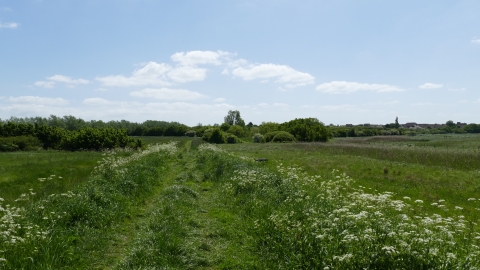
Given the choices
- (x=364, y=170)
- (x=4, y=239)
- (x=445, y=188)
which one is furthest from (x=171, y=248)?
(x=364, y=170)

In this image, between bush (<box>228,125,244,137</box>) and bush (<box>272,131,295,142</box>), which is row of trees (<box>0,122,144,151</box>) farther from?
bush (<box>228,125,244,137</box>)

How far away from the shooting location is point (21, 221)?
7.18 metres

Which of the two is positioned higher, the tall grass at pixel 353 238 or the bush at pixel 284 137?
the bush at pixel 284 137

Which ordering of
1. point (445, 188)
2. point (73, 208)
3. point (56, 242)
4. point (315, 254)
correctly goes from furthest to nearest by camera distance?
point (445, 188)
point (73, 208)
point (56, 242)
point (315, 254)

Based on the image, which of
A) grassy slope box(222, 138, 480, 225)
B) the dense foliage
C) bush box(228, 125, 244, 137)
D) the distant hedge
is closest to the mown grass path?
grassy slope box(222, 138, 480, 225)

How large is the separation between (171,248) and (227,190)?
573 cm

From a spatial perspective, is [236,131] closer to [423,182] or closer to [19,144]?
[19,144]

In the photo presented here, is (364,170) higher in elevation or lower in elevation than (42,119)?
lower

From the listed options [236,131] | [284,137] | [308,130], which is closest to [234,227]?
[284,137]

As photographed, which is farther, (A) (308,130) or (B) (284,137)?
(A) (308,130)

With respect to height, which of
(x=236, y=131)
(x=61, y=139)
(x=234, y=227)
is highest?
(x=236, y=131)

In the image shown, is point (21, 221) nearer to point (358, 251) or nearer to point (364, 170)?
point (358, 251)

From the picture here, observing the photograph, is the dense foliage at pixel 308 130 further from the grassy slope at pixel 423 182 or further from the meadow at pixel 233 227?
the meadow at pixel 233 227

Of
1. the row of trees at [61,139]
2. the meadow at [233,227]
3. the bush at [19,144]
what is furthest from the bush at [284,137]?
the meadow at [233,227]
